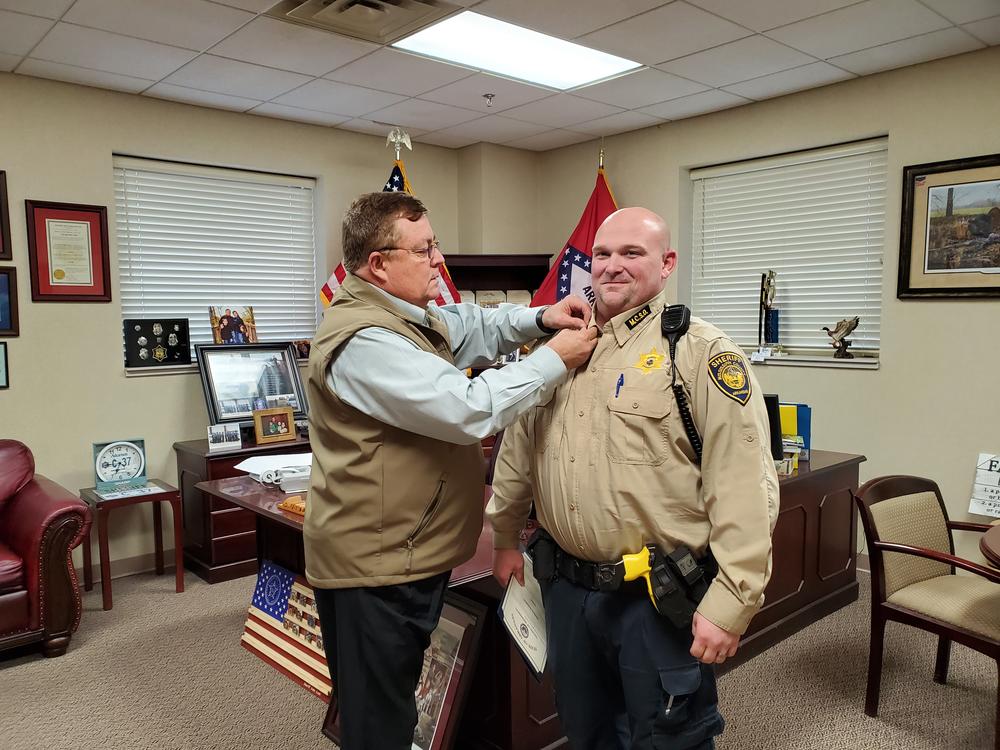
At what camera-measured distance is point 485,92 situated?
4316 mm

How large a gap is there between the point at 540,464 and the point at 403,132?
12.5 ft

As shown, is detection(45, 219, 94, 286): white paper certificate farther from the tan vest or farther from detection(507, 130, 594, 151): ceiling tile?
the tan vest

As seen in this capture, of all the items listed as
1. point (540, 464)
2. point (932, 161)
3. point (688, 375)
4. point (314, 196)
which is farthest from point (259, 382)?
point (932, 161)

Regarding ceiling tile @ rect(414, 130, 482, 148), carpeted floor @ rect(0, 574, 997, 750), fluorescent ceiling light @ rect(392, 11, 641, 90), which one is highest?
fluorescent ceiling light @ rect(392, 11, 641, 90)

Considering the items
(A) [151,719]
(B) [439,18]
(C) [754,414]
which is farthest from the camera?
(B) [439,18]

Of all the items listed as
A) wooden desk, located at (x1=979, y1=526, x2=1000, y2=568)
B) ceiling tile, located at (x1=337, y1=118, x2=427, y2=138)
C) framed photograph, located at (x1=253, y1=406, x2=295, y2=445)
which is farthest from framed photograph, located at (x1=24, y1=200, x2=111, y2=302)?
wooden desk, located at (x1=979, y1=526, x2=1000, y2=568)

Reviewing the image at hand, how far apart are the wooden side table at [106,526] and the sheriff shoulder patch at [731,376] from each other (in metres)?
3.31

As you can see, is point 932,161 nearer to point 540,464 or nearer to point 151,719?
point 540,464

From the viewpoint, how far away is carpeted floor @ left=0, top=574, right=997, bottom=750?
2654 millimetres

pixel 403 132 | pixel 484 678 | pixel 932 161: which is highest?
pixel 403 132

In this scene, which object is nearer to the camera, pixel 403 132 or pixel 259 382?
pixel 259 382

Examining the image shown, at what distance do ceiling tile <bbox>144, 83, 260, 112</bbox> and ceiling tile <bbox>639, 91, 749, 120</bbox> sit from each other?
2.42 m

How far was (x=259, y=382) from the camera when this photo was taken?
4715 millimetres

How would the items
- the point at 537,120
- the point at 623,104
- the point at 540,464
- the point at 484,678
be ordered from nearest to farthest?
the point at 540,464 < the point at 484,678 < the point at 623,104 < the point at 537,120
